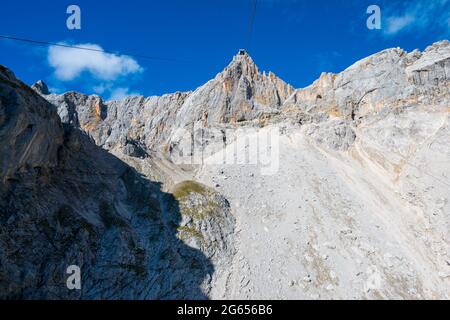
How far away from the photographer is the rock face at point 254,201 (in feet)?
Result: 107

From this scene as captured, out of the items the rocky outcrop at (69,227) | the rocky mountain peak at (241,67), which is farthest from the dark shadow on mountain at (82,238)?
the rocky mountain peak at (241,67)

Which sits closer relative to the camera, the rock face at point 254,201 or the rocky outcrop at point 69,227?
the rocky outcrop at point 69,227

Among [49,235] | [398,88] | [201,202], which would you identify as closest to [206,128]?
[201,202]

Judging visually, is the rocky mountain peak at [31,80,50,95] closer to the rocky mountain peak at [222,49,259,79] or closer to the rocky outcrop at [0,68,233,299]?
the rocky mountain peak at [222,49,259,79]

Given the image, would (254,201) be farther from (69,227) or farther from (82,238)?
(69,227)

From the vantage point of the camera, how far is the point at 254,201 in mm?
51781

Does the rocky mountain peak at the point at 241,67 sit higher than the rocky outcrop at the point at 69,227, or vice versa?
the rocky mountain peak at the point at 241,67

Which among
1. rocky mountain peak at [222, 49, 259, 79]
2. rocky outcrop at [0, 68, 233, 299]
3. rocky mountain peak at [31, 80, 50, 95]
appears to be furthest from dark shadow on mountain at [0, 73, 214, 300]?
rocky mountain peak at [31, 80, 50, 95]

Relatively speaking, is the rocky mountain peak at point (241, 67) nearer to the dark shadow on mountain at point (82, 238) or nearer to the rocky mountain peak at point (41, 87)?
the dark shadow on mountain at point (82, 238)

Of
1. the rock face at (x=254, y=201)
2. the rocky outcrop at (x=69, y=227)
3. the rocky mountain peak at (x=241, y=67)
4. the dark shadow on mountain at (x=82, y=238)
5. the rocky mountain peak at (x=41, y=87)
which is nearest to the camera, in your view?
the dark shadow on mountain at (x=82, y=238)

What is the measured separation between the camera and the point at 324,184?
177 feet

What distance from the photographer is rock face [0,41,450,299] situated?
107 ft

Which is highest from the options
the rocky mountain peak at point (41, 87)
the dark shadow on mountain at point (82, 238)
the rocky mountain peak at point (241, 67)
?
the rocky mountain peak at point (41, 87)

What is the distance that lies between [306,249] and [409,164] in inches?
1114
